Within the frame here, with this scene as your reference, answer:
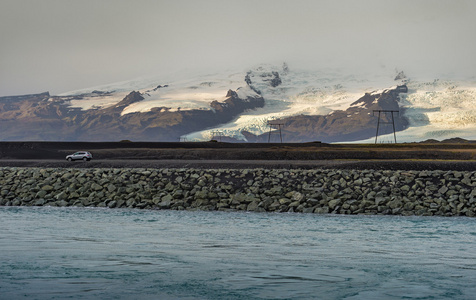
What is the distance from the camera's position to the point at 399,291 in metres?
14.6

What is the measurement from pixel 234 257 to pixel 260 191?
17.5m

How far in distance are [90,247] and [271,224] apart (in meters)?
9.79

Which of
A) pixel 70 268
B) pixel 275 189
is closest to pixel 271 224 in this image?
pixel 275 189

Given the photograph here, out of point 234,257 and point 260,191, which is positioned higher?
point 260,191

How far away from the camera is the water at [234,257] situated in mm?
14438

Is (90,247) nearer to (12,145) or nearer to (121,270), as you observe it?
(121,270)

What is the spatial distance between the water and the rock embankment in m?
3.18

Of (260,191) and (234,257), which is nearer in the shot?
(234,257)

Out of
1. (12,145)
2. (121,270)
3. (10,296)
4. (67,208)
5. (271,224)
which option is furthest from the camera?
(12,145)

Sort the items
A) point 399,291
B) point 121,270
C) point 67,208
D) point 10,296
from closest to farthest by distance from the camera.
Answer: point 10,296 → point 399,291 → point 121,270 → point 67,208

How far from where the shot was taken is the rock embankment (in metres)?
34.1

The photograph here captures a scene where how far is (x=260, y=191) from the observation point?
36438 millimetres

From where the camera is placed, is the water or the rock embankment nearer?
the water

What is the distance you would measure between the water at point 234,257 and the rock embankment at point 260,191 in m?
3.18
